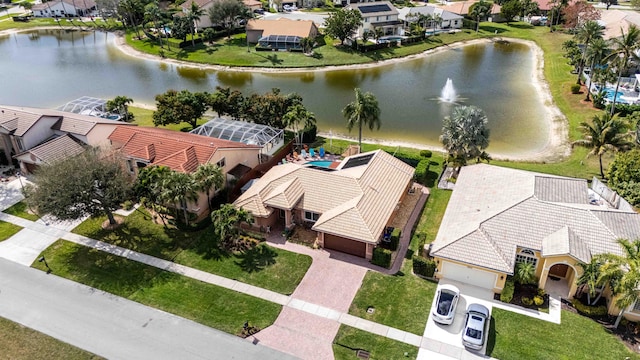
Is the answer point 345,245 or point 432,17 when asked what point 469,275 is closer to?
point 345,245

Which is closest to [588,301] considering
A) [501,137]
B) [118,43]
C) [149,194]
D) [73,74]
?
[501,137]

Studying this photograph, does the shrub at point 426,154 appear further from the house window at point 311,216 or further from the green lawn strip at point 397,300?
the green lawn strip at point 397,300

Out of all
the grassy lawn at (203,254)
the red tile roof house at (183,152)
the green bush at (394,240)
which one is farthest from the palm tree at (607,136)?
the red tile roof house at (183,152)

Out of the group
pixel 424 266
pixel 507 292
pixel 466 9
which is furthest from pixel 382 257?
pixel 466 9

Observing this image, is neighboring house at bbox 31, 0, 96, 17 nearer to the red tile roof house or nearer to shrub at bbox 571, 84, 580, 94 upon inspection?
the red tile roof house

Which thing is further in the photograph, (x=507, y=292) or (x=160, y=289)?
(x=160, y=289)

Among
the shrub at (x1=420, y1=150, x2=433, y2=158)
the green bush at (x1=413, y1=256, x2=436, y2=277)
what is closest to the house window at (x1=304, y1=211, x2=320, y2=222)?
the green bush at (x1=413, y1=256, x2=436, y2=277)

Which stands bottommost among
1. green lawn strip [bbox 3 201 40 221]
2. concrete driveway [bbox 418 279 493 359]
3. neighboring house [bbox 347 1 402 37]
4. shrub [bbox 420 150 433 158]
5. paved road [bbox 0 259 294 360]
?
paved road [bbox 0 259 294 360]
